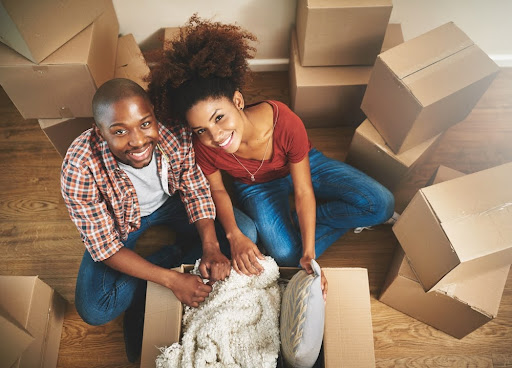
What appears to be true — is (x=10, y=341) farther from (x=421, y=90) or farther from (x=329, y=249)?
(x=421, y=90)

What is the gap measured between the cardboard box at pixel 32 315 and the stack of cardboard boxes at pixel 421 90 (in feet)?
3.78

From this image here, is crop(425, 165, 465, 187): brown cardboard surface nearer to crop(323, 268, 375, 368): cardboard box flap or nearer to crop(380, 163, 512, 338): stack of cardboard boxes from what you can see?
crop(380, 163, 512, 338): stack of cardboard boxes

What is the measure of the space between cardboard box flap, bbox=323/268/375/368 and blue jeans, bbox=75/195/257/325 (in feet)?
1.21

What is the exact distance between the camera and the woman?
92cm

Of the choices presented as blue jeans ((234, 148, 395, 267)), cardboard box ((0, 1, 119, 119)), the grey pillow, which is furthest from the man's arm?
cardboard box ((0, 1, 119, 119))

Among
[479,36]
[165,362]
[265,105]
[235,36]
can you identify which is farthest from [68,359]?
[479,36]

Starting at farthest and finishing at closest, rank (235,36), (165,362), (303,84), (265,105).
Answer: (303,84)
(265,105)
(235,36)
(165,362)

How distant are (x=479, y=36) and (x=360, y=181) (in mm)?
959

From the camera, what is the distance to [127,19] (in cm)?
151

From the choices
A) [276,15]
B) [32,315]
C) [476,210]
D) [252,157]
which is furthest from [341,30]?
[32,315]

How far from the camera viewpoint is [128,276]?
45.2 inches

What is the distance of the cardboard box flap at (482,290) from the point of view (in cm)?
104

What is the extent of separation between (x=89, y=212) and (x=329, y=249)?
84 centimetres

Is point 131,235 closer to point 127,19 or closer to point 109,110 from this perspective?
point 109,110
